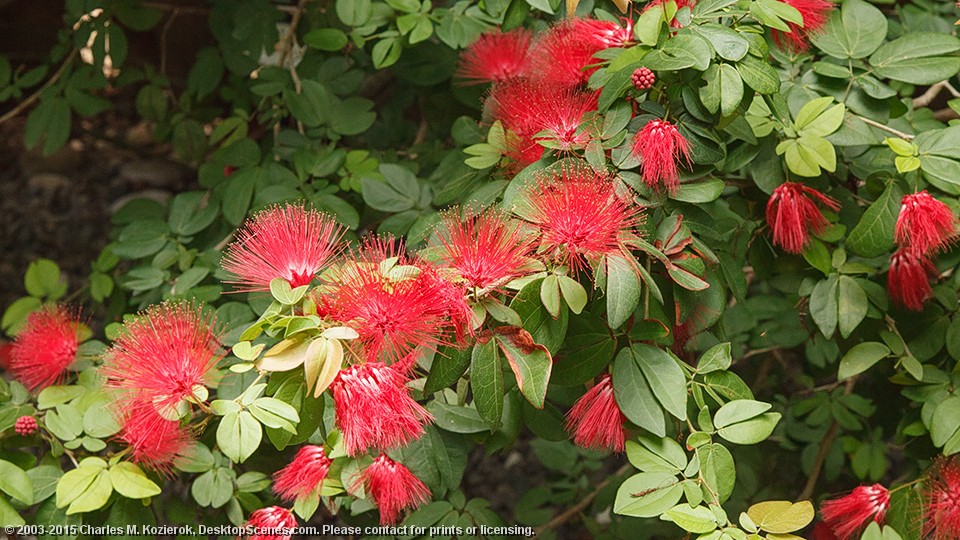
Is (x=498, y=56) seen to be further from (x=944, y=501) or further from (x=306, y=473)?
(x=944, y=501)

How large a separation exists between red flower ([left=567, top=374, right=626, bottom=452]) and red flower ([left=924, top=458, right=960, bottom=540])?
488 mm

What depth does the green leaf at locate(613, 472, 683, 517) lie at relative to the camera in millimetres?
1152

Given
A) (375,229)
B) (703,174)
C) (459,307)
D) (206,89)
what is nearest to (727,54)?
(703,174)

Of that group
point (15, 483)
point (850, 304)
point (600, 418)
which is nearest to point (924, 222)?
point (850, 304)

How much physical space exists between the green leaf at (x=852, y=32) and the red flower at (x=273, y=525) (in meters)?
1.10

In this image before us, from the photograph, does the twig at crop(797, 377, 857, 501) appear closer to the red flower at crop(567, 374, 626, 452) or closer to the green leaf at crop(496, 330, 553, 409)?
the red flower at crop(567, 374, 626, 452)

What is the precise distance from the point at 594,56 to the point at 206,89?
47.1 inches

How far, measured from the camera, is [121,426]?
137 cm

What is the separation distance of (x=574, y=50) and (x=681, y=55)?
9.2 inches

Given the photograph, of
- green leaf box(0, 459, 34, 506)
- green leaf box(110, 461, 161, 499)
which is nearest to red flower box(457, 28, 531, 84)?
green leaf box(110, 461, 161, 499)

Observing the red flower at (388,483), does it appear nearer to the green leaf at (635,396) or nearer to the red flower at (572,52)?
the green leaf at (635,396)

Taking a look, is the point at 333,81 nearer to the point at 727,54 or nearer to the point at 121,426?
the point at 121,426

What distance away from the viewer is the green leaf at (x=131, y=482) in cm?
129

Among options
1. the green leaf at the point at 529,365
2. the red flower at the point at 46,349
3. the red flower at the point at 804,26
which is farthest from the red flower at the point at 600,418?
the red flower at the point at 46,349
